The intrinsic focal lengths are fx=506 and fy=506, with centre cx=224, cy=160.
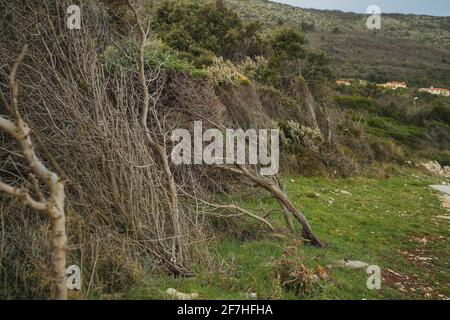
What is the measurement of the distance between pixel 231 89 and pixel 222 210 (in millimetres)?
7023

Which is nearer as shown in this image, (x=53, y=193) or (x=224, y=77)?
(x=53, y=193)

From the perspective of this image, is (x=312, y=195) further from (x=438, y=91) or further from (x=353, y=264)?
(x=438, y=91)

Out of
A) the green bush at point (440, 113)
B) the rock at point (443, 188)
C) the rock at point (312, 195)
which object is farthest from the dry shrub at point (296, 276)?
the green bush at point (440, 113)

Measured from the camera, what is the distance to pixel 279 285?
6066 millimetres

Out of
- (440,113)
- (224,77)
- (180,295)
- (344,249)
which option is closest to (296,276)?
(180,295)

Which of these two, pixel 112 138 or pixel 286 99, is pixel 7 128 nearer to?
pixel 112 138

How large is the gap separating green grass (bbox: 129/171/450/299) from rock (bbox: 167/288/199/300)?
99 mm

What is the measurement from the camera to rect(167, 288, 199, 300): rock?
5.45 metres

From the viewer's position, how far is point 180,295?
550 centimetres

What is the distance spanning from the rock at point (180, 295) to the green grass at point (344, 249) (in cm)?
10

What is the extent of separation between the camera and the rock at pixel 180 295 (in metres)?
5.45

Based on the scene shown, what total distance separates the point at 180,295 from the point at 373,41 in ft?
216

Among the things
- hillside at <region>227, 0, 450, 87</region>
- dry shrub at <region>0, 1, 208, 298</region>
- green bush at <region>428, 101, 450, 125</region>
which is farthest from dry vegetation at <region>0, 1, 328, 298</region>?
hillside at <region>227, 0, 450, 87</region>

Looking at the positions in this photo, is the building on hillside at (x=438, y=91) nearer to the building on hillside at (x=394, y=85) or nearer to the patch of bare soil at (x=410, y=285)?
the building on hillside at (x=394, y=85)
